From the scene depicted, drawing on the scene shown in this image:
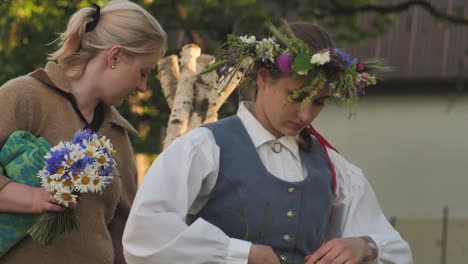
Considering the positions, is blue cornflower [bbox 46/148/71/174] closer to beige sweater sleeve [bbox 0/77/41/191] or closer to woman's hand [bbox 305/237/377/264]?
beige sweater sleeve [bbox 0/77/41/191]

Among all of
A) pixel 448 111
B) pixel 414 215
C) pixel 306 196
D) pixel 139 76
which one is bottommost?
pixel 414 215

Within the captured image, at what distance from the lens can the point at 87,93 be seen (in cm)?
468

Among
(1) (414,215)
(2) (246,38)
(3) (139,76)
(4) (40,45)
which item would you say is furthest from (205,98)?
(1) (414,215)

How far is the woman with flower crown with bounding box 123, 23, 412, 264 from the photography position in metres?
3.77

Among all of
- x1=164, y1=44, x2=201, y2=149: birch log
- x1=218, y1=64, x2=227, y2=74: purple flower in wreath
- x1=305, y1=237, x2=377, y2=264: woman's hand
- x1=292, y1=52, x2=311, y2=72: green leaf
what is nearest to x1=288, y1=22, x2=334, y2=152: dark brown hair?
x1=292, y1=52, x2=311, y2=72: green leaf

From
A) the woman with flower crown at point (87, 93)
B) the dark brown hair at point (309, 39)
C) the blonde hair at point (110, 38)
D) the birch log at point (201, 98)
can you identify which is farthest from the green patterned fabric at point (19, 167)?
the birch log at point (201, 98)

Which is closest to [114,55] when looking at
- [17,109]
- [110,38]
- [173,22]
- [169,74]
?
[110,38]

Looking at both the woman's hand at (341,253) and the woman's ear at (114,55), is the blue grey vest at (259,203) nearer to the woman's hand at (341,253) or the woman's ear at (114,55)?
the woman's hand at (341,253)

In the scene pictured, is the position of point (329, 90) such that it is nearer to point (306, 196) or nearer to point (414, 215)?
point (306, 196)

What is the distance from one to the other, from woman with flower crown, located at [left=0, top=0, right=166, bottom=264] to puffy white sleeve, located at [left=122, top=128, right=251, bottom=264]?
30.3 inches

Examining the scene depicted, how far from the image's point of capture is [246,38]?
4188 mm

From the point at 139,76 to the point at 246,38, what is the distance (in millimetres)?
610

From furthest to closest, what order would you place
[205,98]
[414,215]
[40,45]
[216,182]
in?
[414,215], [40,45], [205,98], [216,182]

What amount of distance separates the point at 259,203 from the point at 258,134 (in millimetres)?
276
